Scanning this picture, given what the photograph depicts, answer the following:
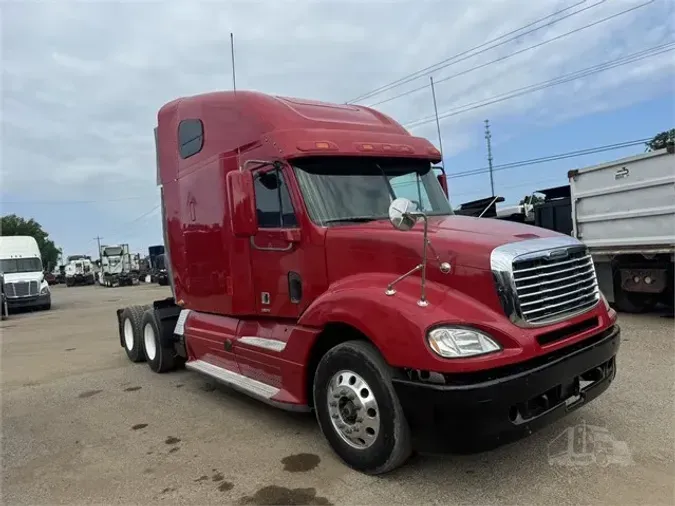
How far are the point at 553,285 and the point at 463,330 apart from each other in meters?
0.87

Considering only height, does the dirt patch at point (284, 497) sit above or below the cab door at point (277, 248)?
below

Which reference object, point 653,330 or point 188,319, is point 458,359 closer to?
point 188,319

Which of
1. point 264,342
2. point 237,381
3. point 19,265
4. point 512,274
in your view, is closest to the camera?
point 512,274

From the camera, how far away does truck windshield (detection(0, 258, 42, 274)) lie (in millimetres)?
22156

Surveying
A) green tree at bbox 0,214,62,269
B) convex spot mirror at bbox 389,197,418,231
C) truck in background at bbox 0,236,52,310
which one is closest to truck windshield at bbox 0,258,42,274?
truck in background at bbox 0,236,52,310

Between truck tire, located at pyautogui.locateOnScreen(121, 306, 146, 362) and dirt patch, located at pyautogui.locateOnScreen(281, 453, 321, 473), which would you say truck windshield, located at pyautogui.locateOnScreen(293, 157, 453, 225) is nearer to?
dirt patch, located at pyautogui.locateOnScreen(281, 453, 321, 473)

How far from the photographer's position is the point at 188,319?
6.69m

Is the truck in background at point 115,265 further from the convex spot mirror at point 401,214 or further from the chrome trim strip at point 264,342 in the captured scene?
the convex spot mirror at point 401,214

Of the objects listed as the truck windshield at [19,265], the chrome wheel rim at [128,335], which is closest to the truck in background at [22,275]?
the truck windshield at [19,265]

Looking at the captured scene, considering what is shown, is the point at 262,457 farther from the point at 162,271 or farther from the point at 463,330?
the point at 162,271

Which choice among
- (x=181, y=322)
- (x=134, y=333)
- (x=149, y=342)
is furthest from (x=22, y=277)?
(x=181, y=322)

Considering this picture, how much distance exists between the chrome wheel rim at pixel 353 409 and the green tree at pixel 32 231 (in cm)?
7377

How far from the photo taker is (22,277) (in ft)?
72.4

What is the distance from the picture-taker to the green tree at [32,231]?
7531 cm
